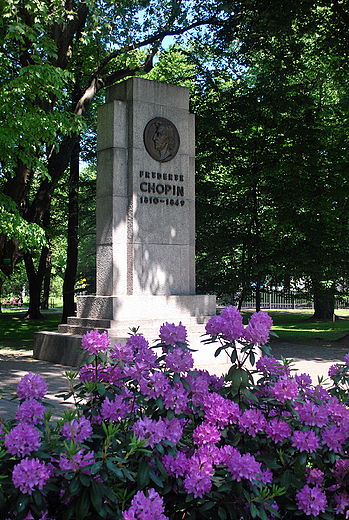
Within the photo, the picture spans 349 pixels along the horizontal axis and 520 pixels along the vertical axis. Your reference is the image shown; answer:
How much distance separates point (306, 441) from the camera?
2.55 metres

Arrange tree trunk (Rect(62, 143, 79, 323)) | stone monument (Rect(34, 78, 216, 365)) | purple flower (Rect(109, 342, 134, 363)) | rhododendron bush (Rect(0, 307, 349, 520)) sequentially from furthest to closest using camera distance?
tree trunk (Rect(62, 143, 79, 323)) < stone monument (Rect(34, 78, 216, 365)) < purple flower (Rect(109, 342, 134, 363)) < rhododendron bush (Rect(0, 307, 349, 520))

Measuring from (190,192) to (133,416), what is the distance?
8.79 m

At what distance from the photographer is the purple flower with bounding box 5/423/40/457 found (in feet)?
7.26

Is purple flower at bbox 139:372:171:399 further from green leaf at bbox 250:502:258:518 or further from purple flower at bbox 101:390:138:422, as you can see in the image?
green leaf at bbox 250:502:258:518

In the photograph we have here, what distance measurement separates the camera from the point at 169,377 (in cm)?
278

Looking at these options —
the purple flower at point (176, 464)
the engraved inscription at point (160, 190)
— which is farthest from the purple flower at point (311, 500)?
the engraved inscription at point (160, 190)

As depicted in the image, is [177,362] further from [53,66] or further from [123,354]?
[53,66]

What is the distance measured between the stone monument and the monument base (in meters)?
0.02

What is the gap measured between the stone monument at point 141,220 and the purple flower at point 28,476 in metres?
8.03

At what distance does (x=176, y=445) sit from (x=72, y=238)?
20869mm

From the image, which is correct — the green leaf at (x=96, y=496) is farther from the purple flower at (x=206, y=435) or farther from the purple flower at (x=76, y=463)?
the purple flower at (x=206, y=435)

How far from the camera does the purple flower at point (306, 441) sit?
254 cm

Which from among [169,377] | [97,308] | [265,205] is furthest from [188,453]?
[265,205]

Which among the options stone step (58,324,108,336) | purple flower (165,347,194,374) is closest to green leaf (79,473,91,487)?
purple flower (165,347,194,374)
